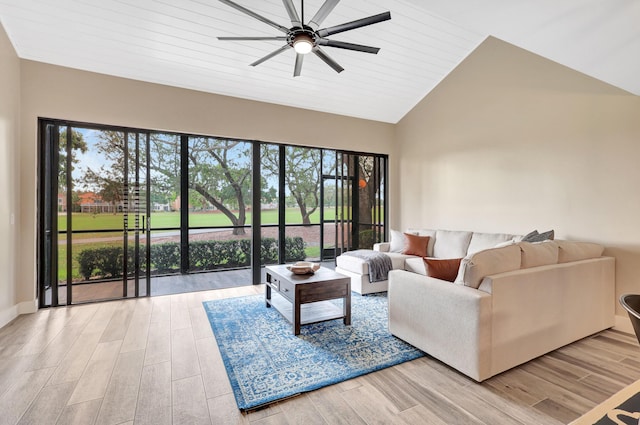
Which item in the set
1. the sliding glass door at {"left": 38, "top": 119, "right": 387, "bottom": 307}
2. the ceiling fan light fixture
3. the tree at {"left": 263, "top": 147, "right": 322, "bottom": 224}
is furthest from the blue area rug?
the tree at {"left": 263, "top": 147, "right": 322, "bottom": 224}

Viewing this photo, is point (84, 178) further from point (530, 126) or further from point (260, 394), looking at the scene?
point (530, 126)

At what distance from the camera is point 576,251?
305cm

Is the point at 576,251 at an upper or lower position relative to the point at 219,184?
lower

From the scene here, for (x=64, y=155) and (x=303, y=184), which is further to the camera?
(x=303, y=184)

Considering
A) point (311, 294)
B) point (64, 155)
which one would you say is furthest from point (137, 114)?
point (311, 294)

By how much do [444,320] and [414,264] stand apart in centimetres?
216

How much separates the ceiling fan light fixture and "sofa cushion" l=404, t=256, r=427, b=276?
3.13 metres

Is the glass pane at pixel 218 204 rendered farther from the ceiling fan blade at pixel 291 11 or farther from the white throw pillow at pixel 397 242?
the ceiling fan blade at pixel 291 11

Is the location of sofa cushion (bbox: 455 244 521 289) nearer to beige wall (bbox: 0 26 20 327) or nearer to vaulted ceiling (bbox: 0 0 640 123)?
vaulted ceiling (bbox: 0 0 640 123)

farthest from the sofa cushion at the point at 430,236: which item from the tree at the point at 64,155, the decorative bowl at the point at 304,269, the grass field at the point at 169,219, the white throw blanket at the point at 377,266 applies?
the tree at the point at 64,155

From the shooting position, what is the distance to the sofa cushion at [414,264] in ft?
14.4

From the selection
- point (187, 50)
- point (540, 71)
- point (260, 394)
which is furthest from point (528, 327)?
point (187, 50)

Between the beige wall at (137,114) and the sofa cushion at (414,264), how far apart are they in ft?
8.04

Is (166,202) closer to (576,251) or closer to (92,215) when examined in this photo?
(92,215)
